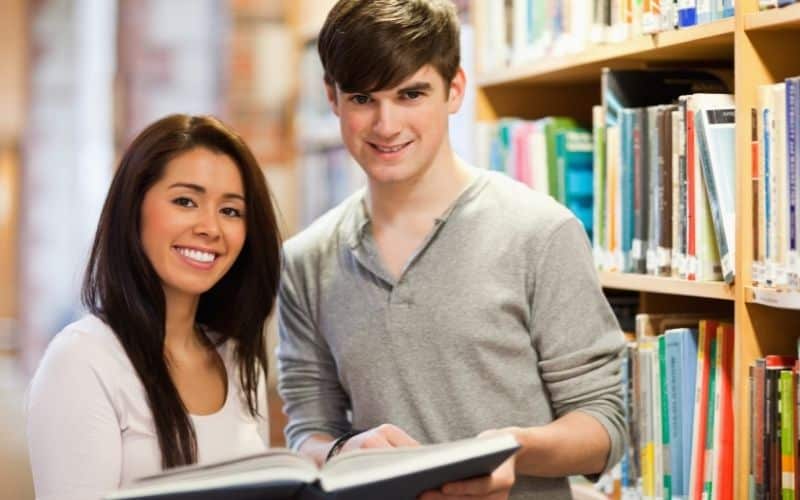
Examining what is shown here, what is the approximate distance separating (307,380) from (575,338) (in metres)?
0.48

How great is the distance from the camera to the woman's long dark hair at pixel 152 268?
5.34 ft

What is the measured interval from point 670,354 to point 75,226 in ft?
14.8

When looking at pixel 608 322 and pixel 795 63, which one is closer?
pixel 795 63

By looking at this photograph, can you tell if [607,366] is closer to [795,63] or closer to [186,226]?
[795,63]

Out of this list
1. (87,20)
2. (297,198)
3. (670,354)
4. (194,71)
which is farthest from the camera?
(87,20)

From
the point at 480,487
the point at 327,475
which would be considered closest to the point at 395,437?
the point at 480,487

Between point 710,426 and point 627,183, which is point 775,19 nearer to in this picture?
point 627,183

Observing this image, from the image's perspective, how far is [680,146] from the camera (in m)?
1.79

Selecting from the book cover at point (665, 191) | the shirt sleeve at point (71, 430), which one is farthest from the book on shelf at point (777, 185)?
the shirt sleeve at point (71, 430)

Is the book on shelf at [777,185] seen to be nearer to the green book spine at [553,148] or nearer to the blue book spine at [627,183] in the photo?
the blue book spine at [627,183]

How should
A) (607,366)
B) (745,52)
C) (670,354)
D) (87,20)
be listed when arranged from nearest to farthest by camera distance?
1. (745,52)
2. (607,366)
3. (670,354)
4. (87,20)

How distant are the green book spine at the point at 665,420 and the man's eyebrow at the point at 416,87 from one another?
59 cm

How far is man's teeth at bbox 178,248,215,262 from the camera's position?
5.57ft

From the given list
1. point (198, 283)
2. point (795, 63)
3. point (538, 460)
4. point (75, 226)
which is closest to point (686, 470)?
point (538, 460)
